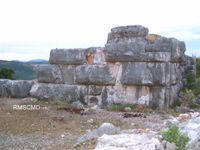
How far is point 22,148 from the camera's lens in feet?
21.3

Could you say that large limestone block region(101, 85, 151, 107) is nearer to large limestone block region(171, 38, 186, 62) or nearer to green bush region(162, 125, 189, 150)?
large limestone block region(171, 38, 186, 62)

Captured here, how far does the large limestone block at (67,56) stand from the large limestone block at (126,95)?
1.18 m

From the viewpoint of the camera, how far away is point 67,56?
1167 centimetres

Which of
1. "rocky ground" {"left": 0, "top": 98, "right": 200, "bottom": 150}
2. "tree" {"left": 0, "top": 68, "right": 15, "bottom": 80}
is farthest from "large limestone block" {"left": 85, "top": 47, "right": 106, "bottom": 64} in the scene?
"tree" {"left": 0, "top": 68, "right": 15, "bottom": 80}

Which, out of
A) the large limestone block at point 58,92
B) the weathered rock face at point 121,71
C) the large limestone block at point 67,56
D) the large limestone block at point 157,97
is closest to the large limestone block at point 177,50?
the weathered rock face at point 121,71

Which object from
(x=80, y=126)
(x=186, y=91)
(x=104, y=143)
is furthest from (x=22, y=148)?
(x=186, y=91)

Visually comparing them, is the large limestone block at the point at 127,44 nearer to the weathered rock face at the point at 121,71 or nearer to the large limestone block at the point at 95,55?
the weathered rock face at the point at 121,71

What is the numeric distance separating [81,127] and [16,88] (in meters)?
5.04

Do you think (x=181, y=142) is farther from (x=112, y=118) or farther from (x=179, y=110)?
(x=179, y=110)

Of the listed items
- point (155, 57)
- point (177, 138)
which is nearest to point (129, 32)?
point (155, 57)

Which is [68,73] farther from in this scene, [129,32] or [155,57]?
[155,57]

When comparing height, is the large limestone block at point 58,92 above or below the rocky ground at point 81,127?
above

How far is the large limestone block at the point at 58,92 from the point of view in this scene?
11.4 metres

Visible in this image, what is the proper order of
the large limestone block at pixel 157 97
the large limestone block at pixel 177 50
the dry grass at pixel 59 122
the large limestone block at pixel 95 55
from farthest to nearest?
the large limestone block at pixel 95 55 → the large limestone block at pixel 177 50 → the large limestone block at pixel 157 97 → the dry grass at pixel 59 122
